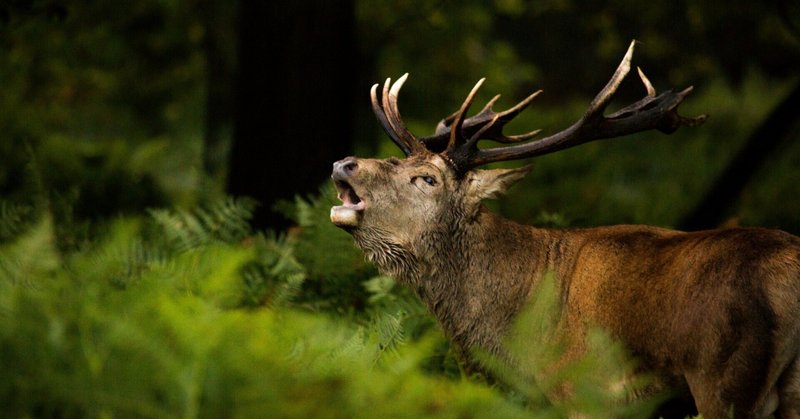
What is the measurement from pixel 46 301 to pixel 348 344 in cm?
113

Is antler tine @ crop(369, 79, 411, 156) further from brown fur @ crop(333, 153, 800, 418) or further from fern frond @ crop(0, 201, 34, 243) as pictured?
fern frond @ crop(0, 201, 34, 243)

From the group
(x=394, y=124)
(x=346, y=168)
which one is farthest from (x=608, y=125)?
(x=346, y=168)

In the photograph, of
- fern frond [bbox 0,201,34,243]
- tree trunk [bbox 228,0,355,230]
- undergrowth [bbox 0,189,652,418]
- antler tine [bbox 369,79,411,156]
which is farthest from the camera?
tree trunk [bbox 228,0,355,230]

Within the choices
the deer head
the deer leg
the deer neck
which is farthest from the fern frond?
the deer leg

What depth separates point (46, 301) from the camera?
3.39 metres

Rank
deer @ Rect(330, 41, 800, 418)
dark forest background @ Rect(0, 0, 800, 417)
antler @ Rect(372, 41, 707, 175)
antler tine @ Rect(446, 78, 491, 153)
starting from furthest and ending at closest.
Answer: antler tine @ Rect(446, 78, 491, 153) < antler @ Rect(372, 41, 707, 175) < deer @ Rect(330, 41, 800, 418) < dark forest background @ Rect(0, 0, 800, 417)

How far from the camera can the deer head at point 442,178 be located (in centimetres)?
514

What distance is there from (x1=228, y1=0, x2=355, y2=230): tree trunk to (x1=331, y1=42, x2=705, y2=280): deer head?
228cm

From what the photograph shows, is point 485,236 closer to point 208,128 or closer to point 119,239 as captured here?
point 119,239

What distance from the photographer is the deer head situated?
5.14 m

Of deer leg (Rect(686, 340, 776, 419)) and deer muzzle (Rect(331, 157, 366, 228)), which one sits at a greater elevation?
deer muzzle (Rect(331, 157, 366, 228))

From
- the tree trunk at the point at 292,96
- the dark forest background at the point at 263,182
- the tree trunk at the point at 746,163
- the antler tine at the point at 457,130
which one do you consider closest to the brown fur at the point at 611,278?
the antler tine at the point at 457,130

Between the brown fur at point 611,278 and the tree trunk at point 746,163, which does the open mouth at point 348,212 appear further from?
the tree trunk at point 746,163

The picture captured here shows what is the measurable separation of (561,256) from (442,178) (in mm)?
655
